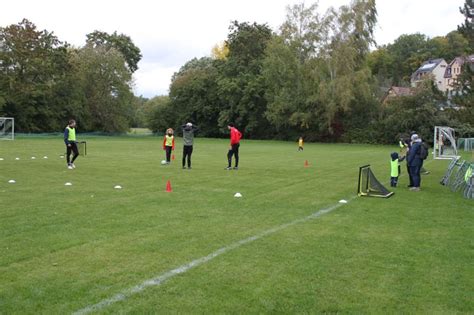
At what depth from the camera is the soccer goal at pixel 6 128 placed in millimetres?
43094

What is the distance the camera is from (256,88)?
61.7 m

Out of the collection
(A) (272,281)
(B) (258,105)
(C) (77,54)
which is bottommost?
(A) (272,281)

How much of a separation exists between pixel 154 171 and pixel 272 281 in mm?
12682

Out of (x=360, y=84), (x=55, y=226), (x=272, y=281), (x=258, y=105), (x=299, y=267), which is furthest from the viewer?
(x=258, y=105)

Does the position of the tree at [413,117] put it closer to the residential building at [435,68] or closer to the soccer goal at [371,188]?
the soccer goal at [371,188]

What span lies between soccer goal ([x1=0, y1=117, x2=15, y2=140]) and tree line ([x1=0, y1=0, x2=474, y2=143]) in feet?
30.1

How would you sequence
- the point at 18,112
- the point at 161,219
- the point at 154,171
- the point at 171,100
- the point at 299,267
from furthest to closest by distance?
the point at 171,100 → the point at 18,112 → the point at 154,171 → the point at 161,219 → the point at 299,267

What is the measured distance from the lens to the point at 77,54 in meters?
66.2

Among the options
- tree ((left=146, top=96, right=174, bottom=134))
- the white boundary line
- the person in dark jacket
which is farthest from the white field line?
tree ((left=146, top=96, right=174, bottom=134))

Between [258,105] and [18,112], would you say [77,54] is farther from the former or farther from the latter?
[258,105]

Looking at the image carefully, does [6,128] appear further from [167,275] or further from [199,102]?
[167,275]

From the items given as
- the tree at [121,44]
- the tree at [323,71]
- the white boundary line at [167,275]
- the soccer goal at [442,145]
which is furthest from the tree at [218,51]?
the white boundary line at [167,275]

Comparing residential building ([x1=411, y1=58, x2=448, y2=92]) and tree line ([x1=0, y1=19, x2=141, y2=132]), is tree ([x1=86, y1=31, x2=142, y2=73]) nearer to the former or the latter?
tree line ([x1=0, y1=19, x2=141, y2=132])

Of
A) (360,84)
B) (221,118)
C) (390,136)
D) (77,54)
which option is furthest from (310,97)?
(77,54)
